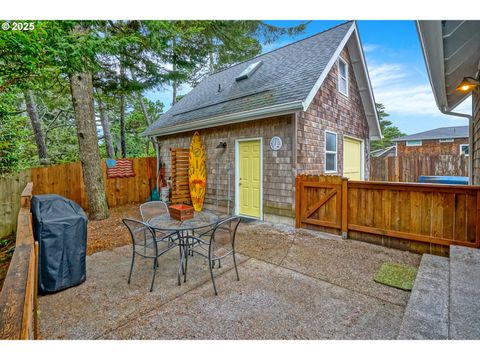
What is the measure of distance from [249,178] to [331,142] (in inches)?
107

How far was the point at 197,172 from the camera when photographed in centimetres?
759

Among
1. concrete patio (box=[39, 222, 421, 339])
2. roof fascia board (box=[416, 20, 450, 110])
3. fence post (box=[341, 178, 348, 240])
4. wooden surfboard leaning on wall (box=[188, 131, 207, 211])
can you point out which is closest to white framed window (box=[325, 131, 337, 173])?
fence post (box=[341, 178, 348, 240])

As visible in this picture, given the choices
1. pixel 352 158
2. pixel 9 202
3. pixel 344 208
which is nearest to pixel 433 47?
pixel 344 208

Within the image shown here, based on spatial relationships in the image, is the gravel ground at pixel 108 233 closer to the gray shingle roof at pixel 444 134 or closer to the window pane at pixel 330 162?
the window pane at pixel 330 162

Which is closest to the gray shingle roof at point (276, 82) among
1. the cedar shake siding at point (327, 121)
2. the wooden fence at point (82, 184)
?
the cedar shake siding at point (327, 121)

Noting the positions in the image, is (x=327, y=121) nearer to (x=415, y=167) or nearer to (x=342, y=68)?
(x=342, y=68)

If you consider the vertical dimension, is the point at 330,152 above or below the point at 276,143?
below

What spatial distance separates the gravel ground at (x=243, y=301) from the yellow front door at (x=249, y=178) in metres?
2.35

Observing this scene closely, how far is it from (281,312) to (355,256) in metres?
2.01

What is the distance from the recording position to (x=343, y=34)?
272 inches

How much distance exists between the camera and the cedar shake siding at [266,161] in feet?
18.2

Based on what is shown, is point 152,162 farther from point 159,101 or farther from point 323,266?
point 159,101

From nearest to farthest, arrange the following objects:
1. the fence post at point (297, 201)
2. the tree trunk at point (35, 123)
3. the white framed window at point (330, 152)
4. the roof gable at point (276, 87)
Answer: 1. the fence post at point (297, 201)
2. the roof gable at point (276, 87)
3. the white framed window at point (330, 152)
4. the tree trunk at point (35, 123)
